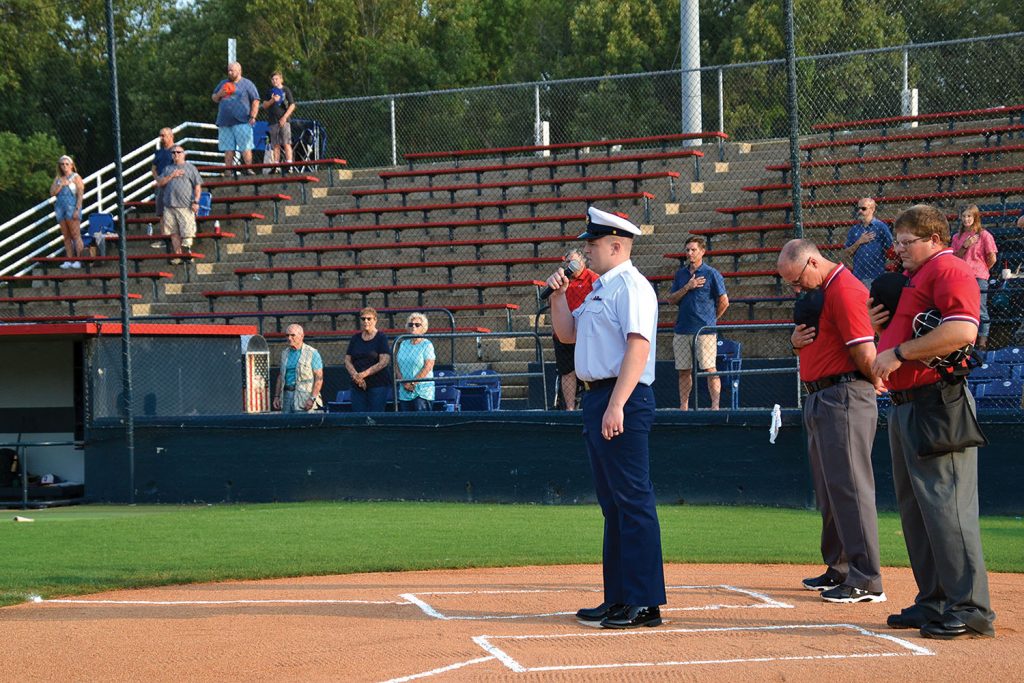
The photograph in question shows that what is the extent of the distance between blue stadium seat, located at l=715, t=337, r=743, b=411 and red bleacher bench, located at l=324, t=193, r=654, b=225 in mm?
6201

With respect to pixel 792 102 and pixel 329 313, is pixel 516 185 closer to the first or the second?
pixel 329 313

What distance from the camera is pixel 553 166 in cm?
2389

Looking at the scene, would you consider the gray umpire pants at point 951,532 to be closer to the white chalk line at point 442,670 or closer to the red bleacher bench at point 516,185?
the white chalk line at point 442,670

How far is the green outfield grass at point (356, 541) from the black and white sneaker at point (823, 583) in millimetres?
1552

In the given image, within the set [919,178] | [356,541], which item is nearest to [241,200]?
[919,178]

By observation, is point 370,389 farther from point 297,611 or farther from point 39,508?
point 297,611

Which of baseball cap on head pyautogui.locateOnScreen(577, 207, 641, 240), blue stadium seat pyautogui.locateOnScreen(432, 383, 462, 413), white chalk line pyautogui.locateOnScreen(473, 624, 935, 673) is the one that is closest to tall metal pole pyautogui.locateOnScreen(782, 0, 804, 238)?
blue stadium seat pyautogui.locateOnScreen(432, 383, 462, 413)

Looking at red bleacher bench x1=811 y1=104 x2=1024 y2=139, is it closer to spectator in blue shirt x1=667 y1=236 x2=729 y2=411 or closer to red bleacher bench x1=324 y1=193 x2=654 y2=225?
red bleacher bench x1=324 y1=193 x2=654 y2=225

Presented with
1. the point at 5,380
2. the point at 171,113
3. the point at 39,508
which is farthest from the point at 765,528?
the point at 171,113

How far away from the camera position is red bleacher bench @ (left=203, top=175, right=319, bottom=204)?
25562 mm

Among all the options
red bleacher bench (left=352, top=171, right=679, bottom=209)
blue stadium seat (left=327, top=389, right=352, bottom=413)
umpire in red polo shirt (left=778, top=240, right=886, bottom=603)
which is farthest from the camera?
red bleacher bench (left=352, top=171, right=679, bottom=209)

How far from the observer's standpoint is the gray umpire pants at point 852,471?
7.63m

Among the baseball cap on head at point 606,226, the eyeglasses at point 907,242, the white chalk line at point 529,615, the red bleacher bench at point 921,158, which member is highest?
the red bleacher bench at point 921,158

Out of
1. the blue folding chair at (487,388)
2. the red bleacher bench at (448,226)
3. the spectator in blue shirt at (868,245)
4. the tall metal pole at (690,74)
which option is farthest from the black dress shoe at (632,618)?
the tall metal pole at (690,74)
